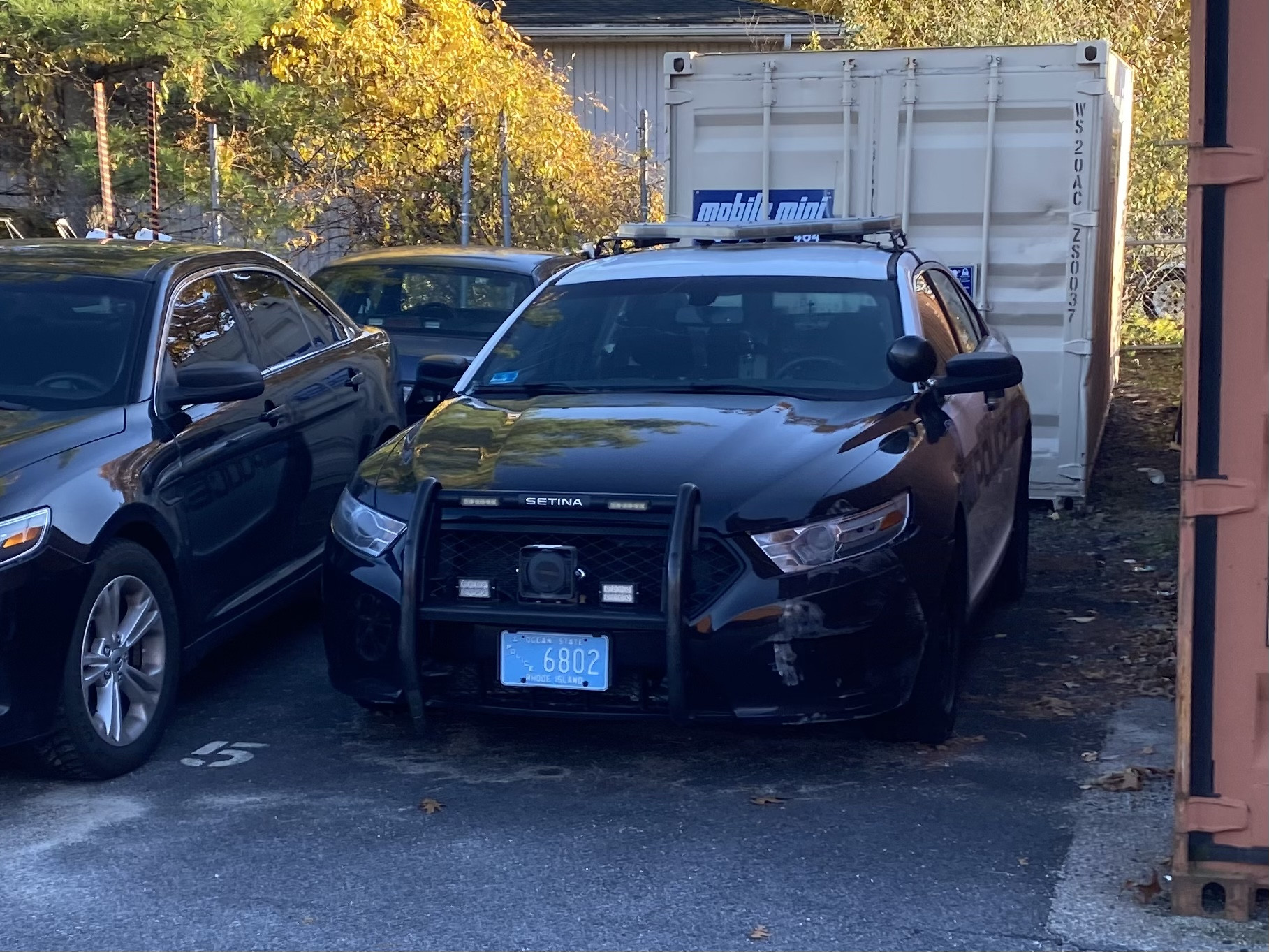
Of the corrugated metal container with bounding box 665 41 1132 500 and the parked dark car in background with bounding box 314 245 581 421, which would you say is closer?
the corrugated metal container with bounding box 665 41 1132 500

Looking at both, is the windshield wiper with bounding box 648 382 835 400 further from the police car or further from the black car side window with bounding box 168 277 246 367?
the black car side window with bounding box 168 277 246 367

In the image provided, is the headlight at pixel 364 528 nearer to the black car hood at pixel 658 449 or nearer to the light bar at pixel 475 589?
the black car hood at pixel 658 449

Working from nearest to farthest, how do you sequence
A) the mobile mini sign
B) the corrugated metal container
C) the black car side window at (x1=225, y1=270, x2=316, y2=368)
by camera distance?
1. the black car side window at (x1=225, y1=270, x2=316, y2=368)
2. the corrugated metal container
3. the mobile mini sign

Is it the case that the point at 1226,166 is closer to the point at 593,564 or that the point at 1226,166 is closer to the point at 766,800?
the point at 593,564

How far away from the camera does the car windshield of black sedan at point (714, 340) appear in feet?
19.8

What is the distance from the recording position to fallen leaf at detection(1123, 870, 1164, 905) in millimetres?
4109

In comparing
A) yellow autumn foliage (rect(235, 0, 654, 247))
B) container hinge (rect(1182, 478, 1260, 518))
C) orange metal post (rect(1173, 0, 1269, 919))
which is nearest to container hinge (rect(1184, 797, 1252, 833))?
orange metal post (rect(1173, 0, 1269, 919))

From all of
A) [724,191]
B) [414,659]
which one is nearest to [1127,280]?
[724,191]

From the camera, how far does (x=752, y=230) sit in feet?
23.6

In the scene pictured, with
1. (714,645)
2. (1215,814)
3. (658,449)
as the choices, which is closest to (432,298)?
(658,449)

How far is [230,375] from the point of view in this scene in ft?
18.6

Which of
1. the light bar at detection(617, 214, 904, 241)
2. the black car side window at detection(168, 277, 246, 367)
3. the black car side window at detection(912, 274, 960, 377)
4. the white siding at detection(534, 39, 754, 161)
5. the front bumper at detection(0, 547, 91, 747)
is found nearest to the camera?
the front bumper at detection(0, 547, 91, 747)

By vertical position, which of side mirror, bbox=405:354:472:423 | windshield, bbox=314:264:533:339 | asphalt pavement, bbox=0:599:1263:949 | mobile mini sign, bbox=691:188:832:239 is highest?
mobile mini sign, bbox=691:188:832:239

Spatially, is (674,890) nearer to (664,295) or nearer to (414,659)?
(414,659)
